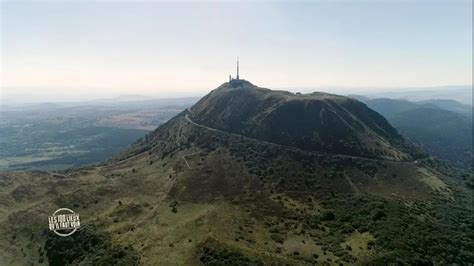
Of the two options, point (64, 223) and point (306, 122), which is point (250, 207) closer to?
point (64, 223)

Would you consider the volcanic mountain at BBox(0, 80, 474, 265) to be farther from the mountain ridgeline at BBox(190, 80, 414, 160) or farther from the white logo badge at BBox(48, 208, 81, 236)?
the white logo badge at BBox(48, 208, 81, 236)

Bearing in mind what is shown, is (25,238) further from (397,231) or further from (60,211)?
(397,231)

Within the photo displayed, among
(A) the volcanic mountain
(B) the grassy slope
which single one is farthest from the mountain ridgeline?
(B) the grassy slope

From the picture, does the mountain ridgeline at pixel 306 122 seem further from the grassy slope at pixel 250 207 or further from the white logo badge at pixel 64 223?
the white logo badge at pixel 64 223

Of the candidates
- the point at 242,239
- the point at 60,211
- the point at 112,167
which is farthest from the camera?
the point at 112,167

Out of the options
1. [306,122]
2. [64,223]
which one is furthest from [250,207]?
[306,122]

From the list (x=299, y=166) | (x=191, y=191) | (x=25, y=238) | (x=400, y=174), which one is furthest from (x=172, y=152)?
(x=400, y=174)

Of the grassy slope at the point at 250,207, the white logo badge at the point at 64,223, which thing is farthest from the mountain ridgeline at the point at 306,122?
the white logo badge at the point at 64,223
